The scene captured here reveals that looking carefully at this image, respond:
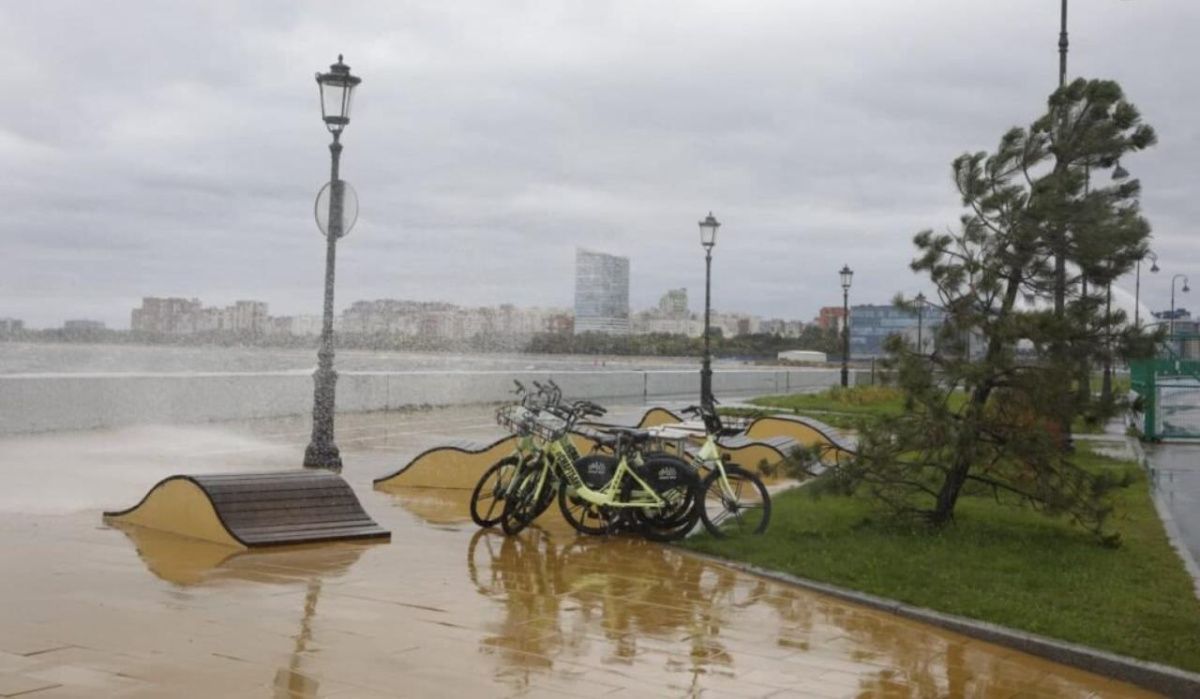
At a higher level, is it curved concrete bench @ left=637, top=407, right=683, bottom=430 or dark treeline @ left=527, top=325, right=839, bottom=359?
dark treeline @ left=527, top=325, right=839, bottom=359

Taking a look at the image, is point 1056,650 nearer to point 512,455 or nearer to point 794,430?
point 512,455

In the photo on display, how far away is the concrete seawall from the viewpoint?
1856cm

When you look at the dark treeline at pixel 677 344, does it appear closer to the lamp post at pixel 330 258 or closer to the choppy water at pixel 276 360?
the choppy water at pixel 276 360

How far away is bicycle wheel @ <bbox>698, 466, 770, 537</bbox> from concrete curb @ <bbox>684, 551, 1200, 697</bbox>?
6.57 ft

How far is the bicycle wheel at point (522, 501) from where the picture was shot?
9984 mm

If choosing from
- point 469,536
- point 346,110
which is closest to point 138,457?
point 346,110

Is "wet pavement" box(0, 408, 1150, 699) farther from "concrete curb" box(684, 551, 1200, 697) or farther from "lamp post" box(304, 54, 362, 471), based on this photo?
"lamp post" box(304, 54, 362, 471)

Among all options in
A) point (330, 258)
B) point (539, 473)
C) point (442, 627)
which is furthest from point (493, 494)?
point (330, 258)

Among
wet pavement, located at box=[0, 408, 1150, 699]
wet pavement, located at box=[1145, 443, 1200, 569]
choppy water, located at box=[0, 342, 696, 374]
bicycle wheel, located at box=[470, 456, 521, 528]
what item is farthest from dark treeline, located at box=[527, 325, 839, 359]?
wet pavement, located at box=[0, 408, 1150, 699]

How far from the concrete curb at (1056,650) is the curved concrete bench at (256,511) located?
385 centimetres

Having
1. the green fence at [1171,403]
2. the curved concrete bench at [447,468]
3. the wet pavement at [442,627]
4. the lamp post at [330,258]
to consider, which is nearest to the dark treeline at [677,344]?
the green fence at [1171,403]

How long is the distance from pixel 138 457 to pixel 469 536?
7228 millimetres

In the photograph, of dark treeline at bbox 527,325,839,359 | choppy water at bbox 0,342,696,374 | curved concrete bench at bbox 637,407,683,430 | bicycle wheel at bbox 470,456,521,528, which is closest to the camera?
bicycle wheel at bbox 470,456,521,528

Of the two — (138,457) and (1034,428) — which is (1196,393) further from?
(138,457)
